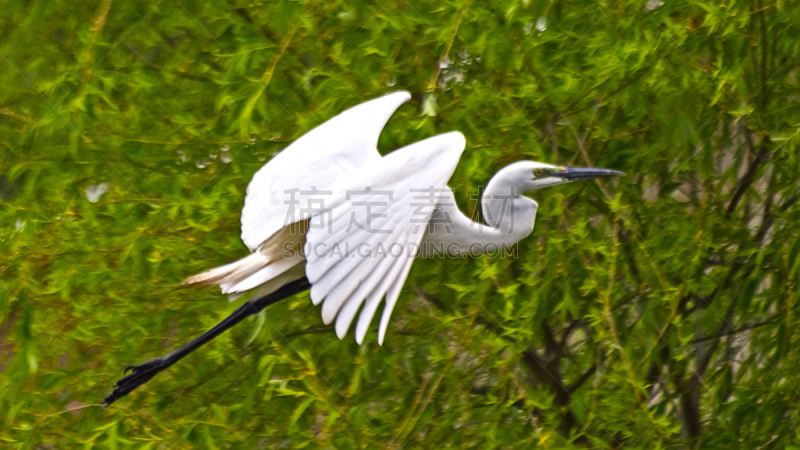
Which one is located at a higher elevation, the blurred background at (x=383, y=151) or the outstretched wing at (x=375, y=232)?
the outstretched wing at (x=375, y=232)

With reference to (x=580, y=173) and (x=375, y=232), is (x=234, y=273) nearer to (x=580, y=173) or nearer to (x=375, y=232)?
(x=375, y=232)

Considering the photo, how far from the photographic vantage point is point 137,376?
154cm

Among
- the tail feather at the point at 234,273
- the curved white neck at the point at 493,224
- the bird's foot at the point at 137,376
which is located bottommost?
the bird's foot at the point at 137,376

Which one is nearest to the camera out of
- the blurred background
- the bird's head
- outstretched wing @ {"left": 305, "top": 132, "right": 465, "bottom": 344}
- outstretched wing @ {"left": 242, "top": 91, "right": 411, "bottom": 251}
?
outstretched wing @ {"left": 305, "top": 132, "right": 465, "bottom": 344}

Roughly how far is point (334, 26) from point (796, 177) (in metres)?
1.07

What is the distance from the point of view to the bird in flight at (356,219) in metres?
1.14

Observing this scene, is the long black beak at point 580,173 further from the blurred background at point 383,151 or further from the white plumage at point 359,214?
the blurred background at point 383,151

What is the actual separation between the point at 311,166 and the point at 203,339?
370mm

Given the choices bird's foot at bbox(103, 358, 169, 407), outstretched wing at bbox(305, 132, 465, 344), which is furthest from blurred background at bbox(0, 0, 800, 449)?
outstretched wing at bbox(305, 132, 465, 344)

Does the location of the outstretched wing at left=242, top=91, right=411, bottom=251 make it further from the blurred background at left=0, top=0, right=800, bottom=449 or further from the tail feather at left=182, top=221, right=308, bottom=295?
the blurred background at left=0, top=0, right=800, bottom=449

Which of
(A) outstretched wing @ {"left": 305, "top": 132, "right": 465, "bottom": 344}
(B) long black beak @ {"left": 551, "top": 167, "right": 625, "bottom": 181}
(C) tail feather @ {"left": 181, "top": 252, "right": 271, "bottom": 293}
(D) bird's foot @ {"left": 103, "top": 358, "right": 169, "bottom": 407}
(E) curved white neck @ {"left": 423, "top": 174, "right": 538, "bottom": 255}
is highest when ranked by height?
(A) outstretched wing @ {"left": 305, "top": 132, "right": 465, "bottom": 344}

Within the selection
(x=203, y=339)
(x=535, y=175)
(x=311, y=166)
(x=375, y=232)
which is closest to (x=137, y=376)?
(x=203, y=339)

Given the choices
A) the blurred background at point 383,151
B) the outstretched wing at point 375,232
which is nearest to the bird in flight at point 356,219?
the outstretched wing at point 375,232

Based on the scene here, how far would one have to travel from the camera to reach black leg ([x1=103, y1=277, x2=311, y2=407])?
4.85 feet
